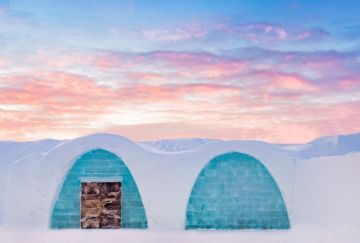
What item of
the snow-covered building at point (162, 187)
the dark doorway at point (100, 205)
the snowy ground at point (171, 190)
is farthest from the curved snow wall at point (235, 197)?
the dark doorway at point (100, 205)

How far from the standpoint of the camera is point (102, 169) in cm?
1697

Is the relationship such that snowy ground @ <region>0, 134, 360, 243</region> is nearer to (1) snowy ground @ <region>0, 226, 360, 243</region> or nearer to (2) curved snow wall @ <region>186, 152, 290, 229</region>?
(1) snowy ground @ <region>0, 226, 360, 243</region>

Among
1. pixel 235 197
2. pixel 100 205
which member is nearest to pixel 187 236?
pixel 235 197

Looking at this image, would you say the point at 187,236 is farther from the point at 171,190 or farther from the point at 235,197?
the point at 235,197

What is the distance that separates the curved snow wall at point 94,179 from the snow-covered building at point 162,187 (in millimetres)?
28

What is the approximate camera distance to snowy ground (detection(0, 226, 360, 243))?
1316 cm

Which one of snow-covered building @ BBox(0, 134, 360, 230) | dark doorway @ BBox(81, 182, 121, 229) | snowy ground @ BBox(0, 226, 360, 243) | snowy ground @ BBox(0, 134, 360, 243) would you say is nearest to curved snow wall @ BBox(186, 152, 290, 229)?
snow-covered building @ BBox(0, 134, 360, 230)

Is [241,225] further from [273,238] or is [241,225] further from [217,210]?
[273,238]

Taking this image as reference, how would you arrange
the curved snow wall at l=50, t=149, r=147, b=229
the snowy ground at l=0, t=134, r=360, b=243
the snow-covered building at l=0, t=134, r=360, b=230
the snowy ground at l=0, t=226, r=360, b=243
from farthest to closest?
the curved snow wall at l=50, t=149, r=147, b=229, the snow-covered building at l=0, t=134, r=360, b=230, the snowy ground at l=0, t=134, r=360, b=243, the snowy ground at l=0, t=226, r=360, b=243

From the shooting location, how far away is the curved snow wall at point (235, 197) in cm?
1652

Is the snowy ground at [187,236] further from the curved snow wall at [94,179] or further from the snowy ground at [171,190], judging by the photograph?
the curved snow wall at [94,179]

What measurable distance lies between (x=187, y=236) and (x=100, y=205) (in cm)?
343

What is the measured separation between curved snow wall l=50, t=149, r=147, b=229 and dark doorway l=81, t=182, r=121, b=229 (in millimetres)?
130

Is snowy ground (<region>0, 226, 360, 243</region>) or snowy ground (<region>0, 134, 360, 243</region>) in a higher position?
snowy ground (<region>0, 134, 360, 243</region>)
